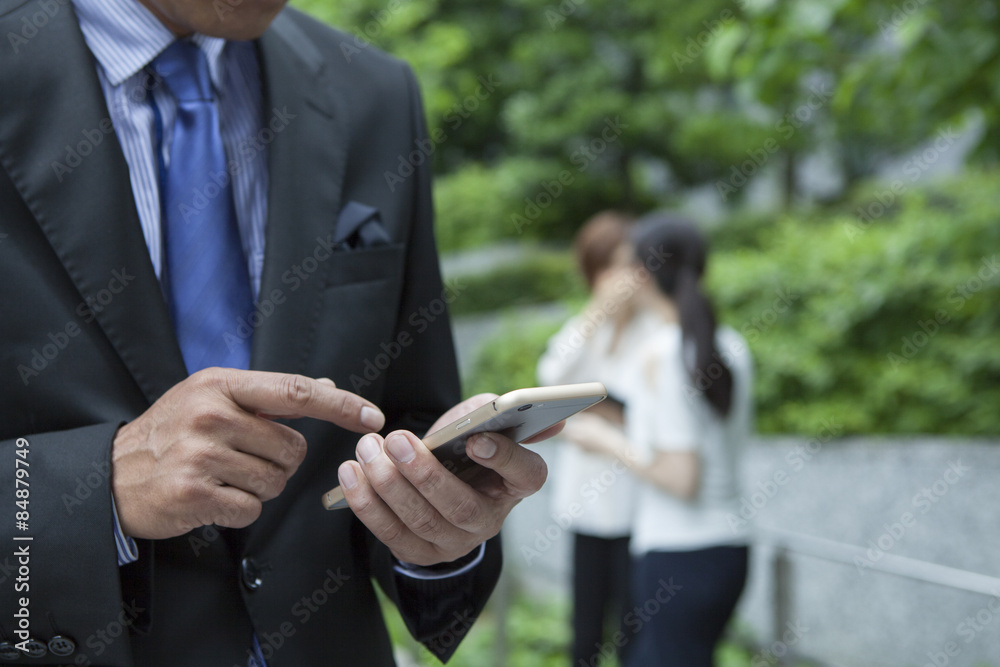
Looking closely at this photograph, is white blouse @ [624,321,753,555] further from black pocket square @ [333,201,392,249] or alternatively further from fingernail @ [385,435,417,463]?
fingernail @ [385,435,417,463]

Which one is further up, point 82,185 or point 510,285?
point 82,185

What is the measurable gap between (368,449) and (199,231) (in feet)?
1.62

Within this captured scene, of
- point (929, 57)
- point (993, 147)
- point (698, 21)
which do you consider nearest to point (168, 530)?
point (929, 57)

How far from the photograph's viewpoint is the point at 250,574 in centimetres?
126

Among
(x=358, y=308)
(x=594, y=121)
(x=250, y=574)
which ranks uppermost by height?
(x=358, y=308)

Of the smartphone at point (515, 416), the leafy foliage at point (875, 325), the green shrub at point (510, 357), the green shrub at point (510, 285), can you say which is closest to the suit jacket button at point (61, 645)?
the smartphone at point (515, 416)

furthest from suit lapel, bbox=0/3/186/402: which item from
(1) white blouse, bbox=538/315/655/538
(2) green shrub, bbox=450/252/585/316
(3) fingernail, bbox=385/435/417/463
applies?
(2) green shrub, bbox=450/252/585/316

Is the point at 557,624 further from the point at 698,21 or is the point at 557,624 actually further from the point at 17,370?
the point at 698,21

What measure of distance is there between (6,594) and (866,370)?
5.34 metres

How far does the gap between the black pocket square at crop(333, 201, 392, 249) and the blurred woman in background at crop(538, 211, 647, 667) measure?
101 inches

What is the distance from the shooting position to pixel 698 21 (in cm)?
1123

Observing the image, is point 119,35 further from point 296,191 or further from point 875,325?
point 875,325

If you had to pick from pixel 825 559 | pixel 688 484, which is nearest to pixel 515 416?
pixel 688 484

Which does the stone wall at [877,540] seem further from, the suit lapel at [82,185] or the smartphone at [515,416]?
the suit lapel at [82,185]
